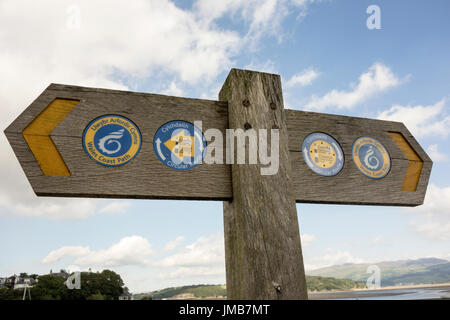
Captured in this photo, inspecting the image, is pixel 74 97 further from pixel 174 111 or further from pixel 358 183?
pixel 358 183

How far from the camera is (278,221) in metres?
1.38

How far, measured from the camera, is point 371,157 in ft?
5.89

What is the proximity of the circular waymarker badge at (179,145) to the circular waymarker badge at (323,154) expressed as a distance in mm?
571

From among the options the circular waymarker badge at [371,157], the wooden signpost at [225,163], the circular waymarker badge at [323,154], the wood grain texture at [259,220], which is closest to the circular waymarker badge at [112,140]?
the wooden signpost at [225,163]

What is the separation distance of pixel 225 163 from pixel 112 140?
1.72ft

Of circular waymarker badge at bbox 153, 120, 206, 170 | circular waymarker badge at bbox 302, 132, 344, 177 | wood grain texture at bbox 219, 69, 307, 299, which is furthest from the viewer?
circular waymarker badge at bbox 302, 132, 344, 177

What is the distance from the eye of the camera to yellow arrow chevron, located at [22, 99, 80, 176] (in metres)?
1.32

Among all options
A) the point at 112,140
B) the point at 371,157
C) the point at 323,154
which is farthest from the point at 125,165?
the point at 371,157

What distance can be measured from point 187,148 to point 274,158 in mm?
418

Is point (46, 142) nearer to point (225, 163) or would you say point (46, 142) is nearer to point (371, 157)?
point (225, 163)

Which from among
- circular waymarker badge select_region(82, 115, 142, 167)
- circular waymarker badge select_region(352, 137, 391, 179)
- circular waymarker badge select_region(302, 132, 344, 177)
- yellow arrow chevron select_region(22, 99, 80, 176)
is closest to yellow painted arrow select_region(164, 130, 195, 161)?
circular waymarker badge select_region(82, 115, 142, 167)

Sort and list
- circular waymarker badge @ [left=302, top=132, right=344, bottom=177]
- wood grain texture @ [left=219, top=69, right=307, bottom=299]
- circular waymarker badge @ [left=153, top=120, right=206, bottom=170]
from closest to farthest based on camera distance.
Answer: wood grain texture @ [left=219, top=69, right=307, bottom=299], circular waymarker badge @ [left=153, top=120, right=206, bottom=170], circular waymarker badge @ [left=302, top=132, right=344, bottom=177]

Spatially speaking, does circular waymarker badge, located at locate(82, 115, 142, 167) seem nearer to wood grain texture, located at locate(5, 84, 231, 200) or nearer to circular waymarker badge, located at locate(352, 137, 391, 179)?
wood grain texture, located at locate(5, 84, 231, 200)
